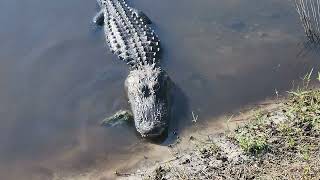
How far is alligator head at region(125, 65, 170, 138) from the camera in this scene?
5742 millimetres

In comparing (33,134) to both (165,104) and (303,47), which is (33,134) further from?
(303,47)

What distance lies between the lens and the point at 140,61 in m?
6.91

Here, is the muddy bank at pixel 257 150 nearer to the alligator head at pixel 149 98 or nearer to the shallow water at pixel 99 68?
the alligator head at pixel 149 98

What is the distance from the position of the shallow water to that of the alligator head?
19cm

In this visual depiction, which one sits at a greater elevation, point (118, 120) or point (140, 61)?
point (140, 61)

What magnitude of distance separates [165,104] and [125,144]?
0.74 meters

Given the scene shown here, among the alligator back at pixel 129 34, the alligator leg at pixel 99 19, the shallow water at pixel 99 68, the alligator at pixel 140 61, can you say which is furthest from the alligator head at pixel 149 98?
the alligator leg at pixel 99 19

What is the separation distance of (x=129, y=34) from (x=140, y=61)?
0.78 metres

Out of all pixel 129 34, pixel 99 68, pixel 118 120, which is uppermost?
pixel 129 34

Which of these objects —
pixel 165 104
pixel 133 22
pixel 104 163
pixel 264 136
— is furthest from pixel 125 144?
pixel 133 22

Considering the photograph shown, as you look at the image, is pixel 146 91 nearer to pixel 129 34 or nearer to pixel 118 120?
pixel 118 120

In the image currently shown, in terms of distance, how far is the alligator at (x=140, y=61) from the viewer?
231 inches

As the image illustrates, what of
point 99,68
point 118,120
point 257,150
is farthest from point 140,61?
point 257,150

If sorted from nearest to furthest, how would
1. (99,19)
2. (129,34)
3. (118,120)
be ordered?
(118,120) → (129,34) → (99,19)
